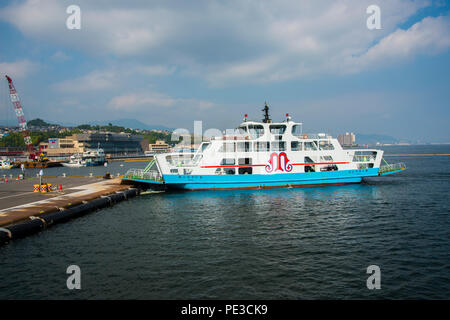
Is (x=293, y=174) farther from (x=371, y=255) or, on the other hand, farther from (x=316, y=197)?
(x=371, y=255)

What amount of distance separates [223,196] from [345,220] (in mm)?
13456

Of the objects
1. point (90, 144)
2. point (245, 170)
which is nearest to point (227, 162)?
point (245, 170)

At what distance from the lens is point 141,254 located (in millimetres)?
14352

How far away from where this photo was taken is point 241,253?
14367 mm

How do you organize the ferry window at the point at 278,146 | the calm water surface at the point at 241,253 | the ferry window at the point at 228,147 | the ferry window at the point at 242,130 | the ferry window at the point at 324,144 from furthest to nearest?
the ferry window at the point at 324,144
the ferry window at the point at 242,130
the ferry window at the point at 278,146
the ferry window at the point at 228,147
the calm water surface at the point at 241,253

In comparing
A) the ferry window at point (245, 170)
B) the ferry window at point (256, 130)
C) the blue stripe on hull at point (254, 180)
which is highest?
the ferry window at point (256, 130)

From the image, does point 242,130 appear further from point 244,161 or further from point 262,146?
point 244,161

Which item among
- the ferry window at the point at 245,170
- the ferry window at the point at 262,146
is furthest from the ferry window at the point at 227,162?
the ferry window at the point at 262,146

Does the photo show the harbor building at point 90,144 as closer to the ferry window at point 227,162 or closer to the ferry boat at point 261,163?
the ferry boat at point 261,163

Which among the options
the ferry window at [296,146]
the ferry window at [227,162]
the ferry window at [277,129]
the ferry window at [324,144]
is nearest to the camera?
the ferry window at [227,162]

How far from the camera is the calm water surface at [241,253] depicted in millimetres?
10875

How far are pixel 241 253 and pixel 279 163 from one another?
20612mm

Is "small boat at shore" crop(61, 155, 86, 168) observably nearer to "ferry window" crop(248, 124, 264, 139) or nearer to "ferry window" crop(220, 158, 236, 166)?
"ferry window" crop(220, 158, 236, 166)
